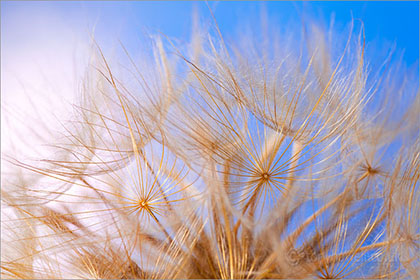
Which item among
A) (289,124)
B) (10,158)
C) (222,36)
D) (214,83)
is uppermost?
(222,36)

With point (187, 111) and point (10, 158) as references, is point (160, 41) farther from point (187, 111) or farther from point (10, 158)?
point (10, 158)

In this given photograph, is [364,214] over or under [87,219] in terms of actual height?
over

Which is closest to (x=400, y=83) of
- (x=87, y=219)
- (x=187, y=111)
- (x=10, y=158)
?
(x=187, y=111)

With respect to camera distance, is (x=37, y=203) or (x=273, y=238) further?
(x=37, y=203)

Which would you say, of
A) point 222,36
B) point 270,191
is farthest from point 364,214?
point 222,36

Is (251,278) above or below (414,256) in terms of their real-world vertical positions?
below

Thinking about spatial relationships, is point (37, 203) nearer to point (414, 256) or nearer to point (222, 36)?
point (222, 36)

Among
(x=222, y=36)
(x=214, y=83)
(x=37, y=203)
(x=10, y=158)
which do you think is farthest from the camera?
(x=10, y=158)

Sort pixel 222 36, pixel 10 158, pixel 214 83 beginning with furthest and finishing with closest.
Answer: pixel 10 158
pixel 222 36
pixel 214 83

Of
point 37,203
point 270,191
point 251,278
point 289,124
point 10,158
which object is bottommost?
point 251,278
